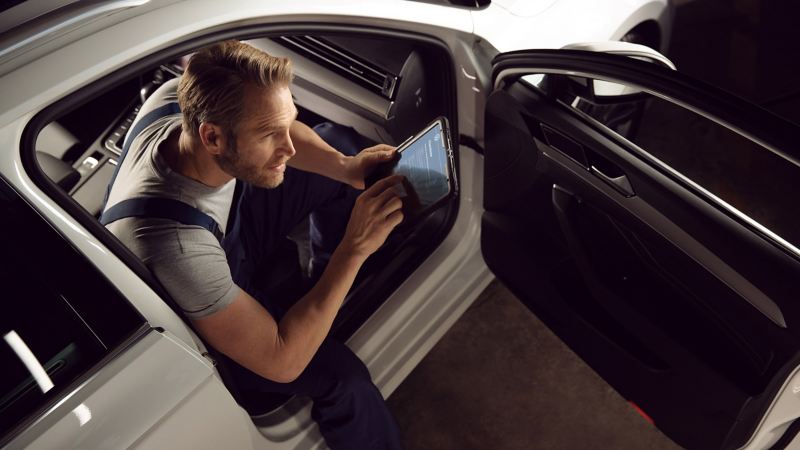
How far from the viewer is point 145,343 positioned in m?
1.07

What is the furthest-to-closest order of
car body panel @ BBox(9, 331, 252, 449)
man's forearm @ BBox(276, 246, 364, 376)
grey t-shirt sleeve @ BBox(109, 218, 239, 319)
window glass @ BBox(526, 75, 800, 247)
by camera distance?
window glass @ BBox(526, 75, 800, 247) → man's forearm @ BBox(276, 246, 364, 376) → grey t-shirt sleeve @ BBox(109, 218, 239, 319) → car body panel @ BBox(9, 331, 252, 449)

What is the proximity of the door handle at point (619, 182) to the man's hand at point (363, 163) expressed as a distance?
0.55 meters

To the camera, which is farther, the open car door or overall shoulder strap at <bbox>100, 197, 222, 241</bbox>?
overall shoulder strap at <bbox>100, 197, 222, 241</bbox>

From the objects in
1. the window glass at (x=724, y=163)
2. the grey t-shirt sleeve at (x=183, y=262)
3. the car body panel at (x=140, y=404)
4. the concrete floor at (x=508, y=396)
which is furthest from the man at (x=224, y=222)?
the window glass at (x=724, y=163)

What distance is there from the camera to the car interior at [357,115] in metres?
1.71

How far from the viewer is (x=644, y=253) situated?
4.10 feet

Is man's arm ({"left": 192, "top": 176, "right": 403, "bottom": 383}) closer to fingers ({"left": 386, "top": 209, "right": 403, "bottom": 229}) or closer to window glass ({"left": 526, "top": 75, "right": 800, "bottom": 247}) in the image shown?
fingers ({"left": 386, "top": 209, "right": 403, "bottom": 229})

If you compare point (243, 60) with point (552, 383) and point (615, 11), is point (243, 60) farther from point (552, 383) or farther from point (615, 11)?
point (552, 383)

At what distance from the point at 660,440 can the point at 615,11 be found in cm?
111

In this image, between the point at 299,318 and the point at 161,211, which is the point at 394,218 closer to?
the point at 299,318

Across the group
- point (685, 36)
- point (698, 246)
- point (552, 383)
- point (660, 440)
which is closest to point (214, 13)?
point (698, 246)

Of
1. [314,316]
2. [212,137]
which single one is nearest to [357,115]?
[212,137]

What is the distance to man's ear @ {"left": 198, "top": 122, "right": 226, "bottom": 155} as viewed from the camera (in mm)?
1471

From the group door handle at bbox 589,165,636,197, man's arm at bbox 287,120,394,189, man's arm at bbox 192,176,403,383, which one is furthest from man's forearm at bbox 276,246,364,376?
door handle at bbox 589,165,636,197
